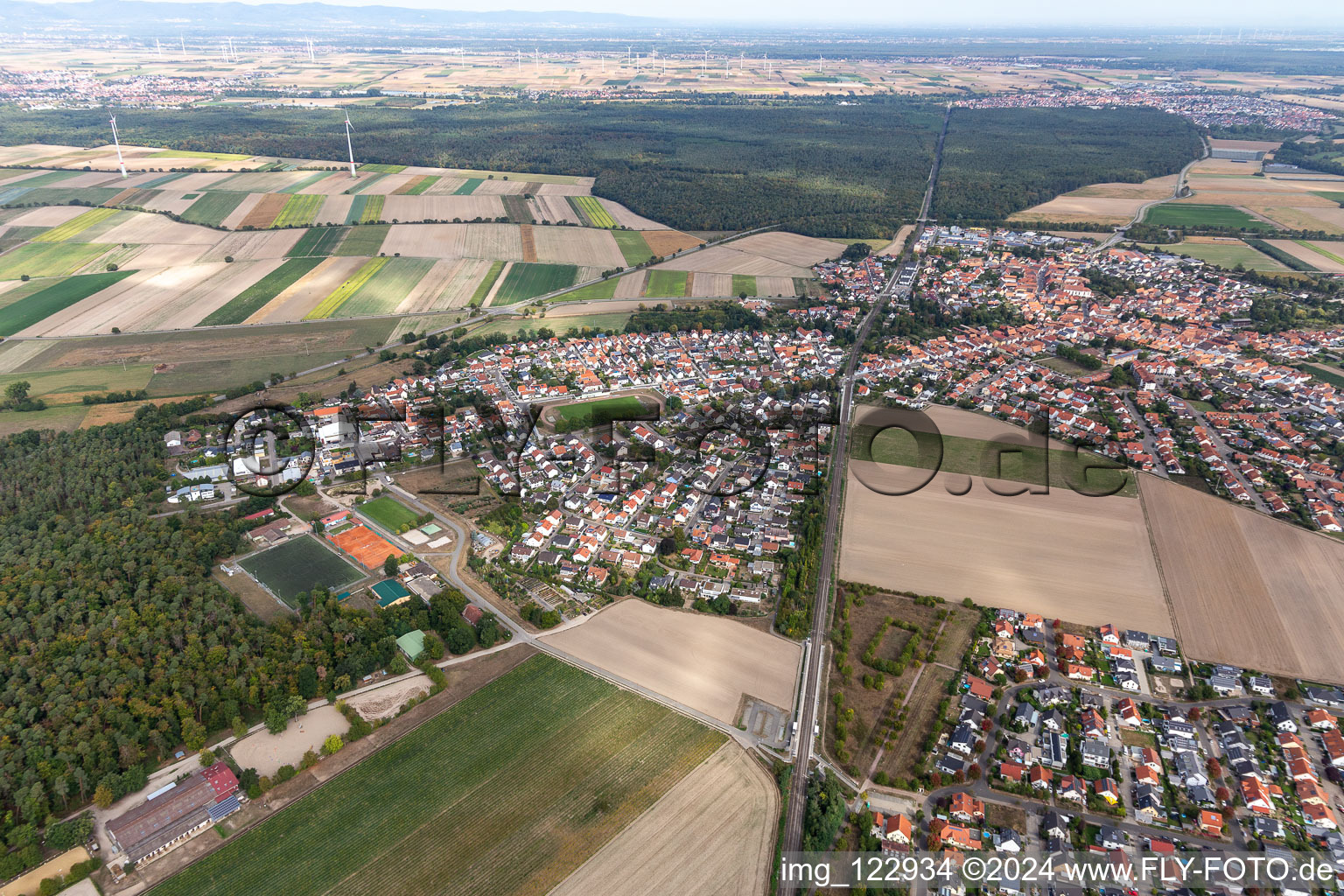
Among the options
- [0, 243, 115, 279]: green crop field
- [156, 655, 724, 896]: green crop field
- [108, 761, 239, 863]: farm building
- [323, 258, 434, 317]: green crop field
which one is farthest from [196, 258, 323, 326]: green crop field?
[156, 655, 724, 896]: green crop field

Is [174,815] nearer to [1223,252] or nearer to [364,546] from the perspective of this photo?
[364,546]

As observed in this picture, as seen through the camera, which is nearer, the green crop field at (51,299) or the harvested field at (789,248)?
Result: the green crop field at (51,299)

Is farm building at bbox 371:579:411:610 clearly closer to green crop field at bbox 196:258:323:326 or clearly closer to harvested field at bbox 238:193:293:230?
green crop field at bbox 196:258:323:326

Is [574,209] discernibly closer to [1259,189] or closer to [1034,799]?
[1034,799]

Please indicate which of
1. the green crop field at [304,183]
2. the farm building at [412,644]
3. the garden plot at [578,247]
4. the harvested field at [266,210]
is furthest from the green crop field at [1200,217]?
the green crop field at [304,183]

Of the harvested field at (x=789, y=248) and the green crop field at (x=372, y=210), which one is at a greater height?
the green crop field at (x=372, y=210)

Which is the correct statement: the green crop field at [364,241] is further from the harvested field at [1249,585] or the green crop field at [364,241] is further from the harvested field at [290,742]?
the harvested field at [1249,585]

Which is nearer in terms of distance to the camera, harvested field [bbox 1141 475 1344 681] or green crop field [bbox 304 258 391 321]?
harvested field [bbox 1141 475 1344 681]
